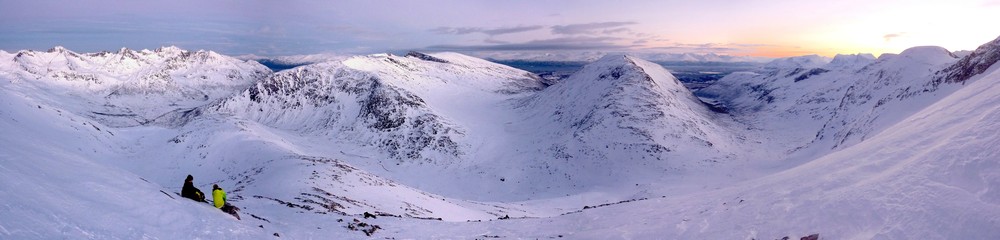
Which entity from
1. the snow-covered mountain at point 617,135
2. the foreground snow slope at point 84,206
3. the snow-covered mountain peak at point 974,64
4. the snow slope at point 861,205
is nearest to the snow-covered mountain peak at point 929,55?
the snow-covered mountain at point 617,135

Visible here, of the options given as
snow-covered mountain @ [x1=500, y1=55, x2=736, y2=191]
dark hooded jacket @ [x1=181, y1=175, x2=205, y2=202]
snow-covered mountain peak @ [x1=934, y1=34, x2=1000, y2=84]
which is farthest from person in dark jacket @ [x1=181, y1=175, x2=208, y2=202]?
snow-covered mountain peak @ [x1=934, y1=34, x2=1000, y2=84]

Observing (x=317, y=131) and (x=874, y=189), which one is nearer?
(x=874, y=189)

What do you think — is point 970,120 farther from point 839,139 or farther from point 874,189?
point 839,139

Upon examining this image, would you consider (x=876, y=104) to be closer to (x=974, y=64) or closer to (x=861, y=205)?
(x=974, y=64)

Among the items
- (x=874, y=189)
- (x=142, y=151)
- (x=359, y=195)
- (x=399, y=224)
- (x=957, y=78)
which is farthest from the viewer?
(x=142, y=151)

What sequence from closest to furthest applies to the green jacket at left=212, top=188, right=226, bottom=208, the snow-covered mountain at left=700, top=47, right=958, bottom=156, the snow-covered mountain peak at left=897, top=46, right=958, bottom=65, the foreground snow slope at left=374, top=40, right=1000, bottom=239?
the foreground snow slope at left=374, top=40, right=1000, bottom=239 → the green jacket at left=212, top=188, right=226, bottom=208 → the snow-covered mountain at left=700, top=47, right=958, bottom=156 → the snow-covered mountain peak at left=897, top=46, right=958, bottom=65

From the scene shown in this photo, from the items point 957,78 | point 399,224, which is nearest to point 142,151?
point 399,224

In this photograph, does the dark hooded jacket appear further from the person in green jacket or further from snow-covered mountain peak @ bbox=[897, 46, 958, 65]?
snow-covered mountain peak @ bbox=[897, 46, 958, 65]

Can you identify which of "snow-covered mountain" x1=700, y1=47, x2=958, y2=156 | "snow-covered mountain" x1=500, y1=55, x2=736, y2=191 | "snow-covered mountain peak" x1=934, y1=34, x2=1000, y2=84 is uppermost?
"snow-covered mountain peak" x1=934, y1=34, x2=1000, y2=84

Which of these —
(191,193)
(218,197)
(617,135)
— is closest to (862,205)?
(218,197)
